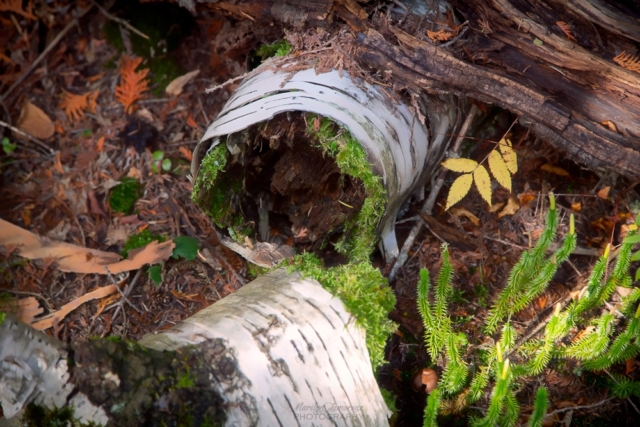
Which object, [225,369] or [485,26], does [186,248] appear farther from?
[485,26]

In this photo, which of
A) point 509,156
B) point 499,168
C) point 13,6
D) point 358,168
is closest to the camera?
point 358,168

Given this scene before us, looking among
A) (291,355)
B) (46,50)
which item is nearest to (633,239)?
(291,355)

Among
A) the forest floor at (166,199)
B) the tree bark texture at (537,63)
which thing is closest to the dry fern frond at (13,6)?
the forest floor at (166,199)

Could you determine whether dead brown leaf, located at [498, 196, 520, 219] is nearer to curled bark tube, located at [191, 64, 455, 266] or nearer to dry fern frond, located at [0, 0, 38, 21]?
curled bark tube, located at [191, 64, 455, 266]

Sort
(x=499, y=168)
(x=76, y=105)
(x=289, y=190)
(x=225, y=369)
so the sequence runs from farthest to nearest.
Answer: (x=76, y=105)
(x=289, y=190)
(x=499, y=168)
(x=225, y=369)

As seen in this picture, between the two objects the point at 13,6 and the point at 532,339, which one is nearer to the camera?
the point at 532,339

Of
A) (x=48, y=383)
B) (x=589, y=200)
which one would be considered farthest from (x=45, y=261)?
(x=589, y=200)

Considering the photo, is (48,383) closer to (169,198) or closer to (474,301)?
(169,198)
